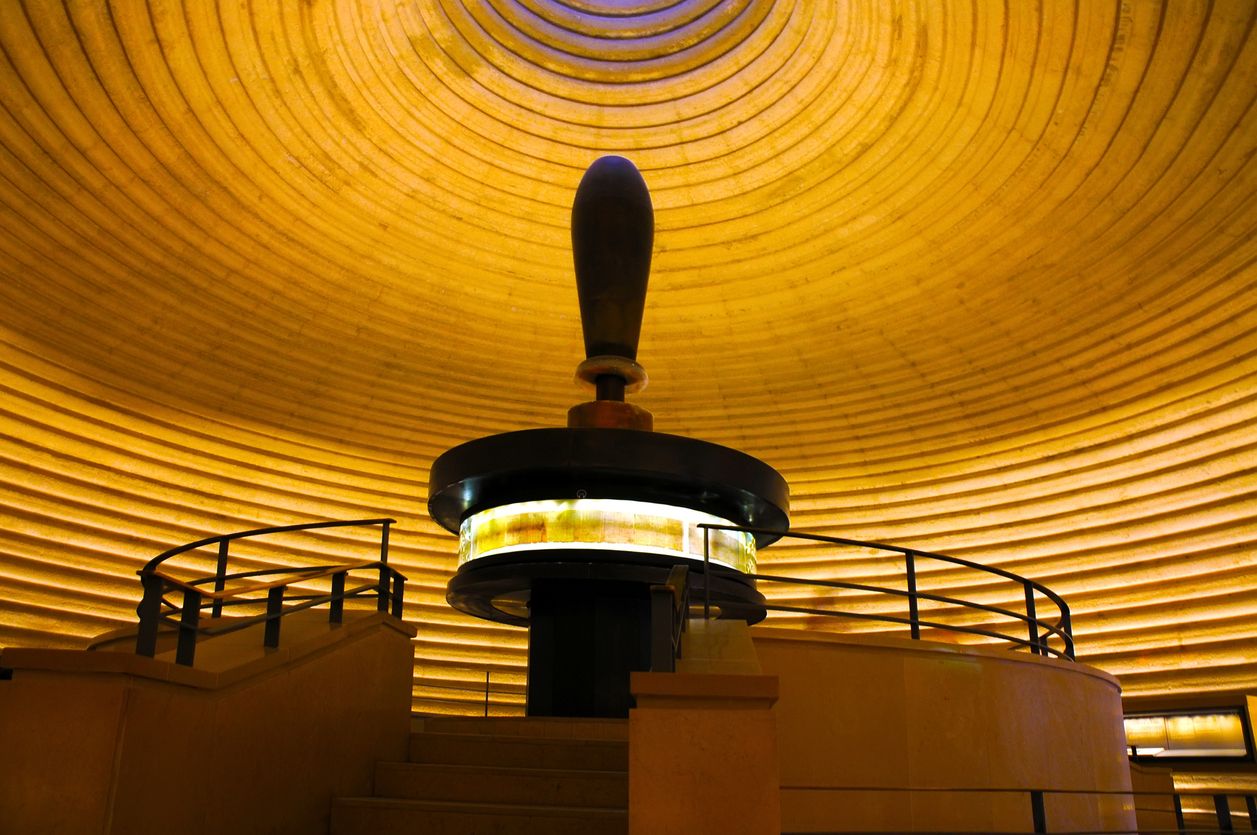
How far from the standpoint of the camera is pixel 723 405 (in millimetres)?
13859

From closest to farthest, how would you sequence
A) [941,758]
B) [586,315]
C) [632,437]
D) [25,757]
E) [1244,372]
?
[25,757] → [941,758] → [632,437] → [586,315] → [1244,372]

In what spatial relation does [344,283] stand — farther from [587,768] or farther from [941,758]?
[941,758]

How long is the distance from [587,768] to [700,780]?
7.95 ft

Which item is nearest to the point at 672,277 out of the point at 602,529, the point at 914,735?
the point at 602,529

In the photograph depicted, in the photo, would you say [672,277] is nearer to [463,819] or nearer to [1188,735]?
[1188,735]

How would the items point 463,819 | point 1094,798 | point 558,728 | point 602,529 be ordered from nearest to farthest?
1. point 463,819
2. point 1094,798
3. point 558,728
4. point 602,529

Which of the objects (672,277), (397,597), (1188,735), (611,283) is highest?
(672,277)

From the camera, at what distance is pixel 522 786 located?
18.1 feet

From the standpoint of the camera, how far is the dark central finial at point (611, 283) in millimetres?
8320

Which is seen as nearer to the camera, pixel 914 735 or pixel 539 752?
pixel 914 735

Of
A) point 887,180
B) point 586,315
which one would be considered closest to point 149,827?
point 586,315

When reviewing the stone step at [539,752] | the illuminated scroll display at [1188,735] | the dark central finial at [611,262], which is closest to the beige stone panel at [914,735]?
the stone step at [539,752]

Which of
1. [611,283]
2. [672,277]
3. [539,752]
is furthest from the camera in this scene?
[672,277]

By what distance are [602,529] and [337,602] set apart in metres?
1.98
